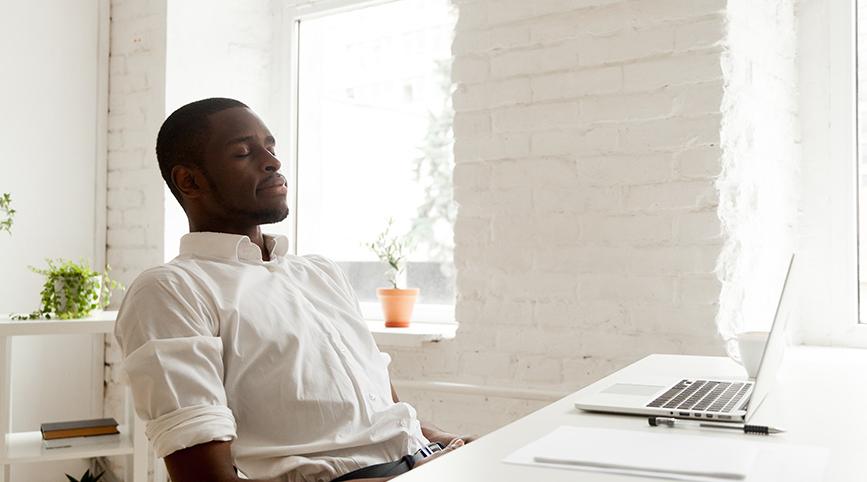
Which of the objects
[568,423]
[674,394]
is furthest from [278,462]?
[674,394]

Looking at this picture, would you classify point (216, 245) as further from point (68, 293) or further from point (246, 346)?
point (68, 293)

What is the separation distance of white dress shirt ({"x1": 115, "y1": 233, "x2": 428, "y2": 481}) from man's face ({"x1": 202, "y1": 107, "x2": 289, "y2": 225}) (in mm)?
56

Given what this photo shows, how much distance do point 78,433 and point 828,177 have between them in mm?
2229

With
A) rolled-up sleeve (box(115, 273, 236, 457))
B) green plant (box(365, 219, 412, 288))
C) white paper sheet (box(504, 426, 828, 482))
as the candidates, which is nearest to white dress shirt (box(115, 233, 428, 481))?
rolled-up sleeve (box(115, 273, 236, 457))

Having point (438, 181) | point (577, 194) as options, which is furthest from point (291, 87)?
point (577, 194)

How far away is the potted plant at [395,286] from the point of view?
2582mm

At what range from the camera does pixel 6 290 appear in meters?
2.81

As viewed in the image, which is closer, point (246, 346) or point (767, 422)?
point (767, 422)

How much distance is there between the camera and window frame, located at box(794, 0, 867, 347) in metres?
2.24

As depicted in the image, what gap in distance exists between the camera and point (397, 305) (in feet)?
8.47

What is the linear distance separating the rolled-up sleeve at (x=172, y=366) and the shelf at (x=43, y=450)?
4.20 ft

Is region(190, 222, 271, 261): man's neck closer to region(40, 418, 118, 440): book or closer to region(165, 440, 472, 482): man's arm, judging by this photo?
region(165, 440, 472, 482): man's arm

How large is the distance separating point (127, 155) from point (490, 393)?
159 centimetres

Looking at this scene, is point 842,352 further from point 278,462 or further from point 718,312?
point 278,462
